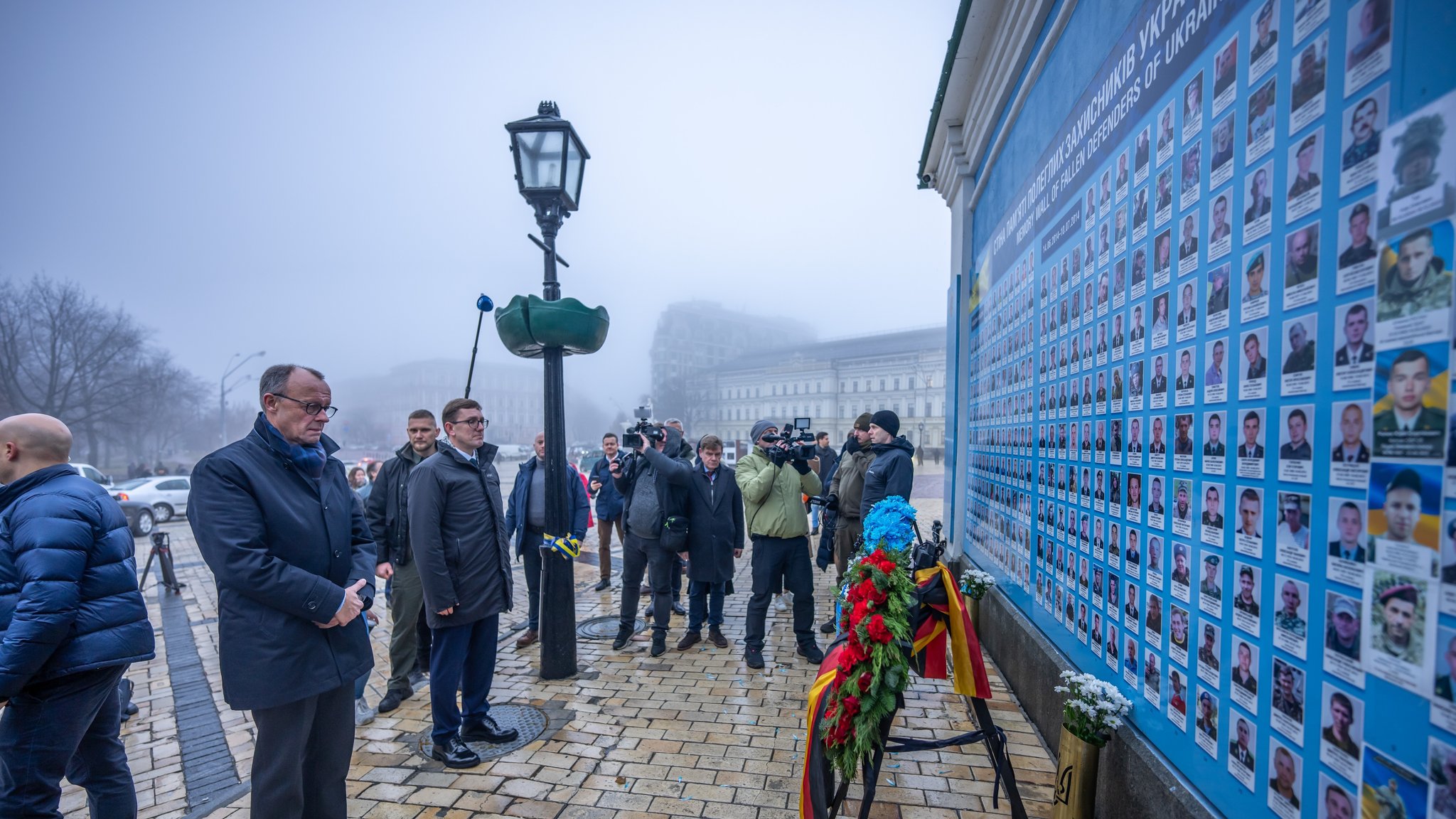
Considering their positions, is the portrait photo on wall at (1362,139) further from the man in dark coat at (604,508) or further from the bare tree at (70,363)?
the bare tree at (70,363)

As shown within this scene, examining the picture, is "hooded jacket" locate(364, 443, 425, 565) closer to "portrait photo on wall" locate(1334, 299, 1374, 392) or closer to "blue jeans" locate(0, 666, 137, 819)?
"blue jeans" locate(0, 666, 137, 819)

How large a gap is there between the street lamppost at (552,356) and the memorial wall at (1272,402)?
136 inches

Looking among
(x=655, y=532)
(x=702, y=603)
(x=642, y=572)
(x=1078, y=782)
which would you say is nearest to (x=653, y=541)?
(x=655, y=532)

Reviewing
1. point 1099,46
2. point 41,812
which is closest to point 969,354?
point 1099,46

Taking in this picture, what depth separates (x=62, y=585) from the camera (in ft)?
8.04

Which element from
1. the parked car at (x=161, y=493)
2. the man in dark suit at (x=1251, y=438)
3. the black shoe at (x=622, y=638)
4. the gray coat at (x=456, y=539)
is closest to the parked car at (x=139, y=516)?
the parked car at (x=161, y=493)

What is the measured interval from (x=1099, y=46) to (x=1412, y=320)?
255 centimetres

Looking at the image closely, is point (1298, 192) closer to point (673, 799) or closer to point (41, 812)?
point (673, 799)

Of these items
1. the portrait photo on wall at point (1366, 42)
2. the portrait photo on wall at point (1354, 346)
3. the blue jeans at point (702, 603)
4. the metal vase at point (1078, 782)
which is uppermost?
the portrait photo on wall at point (1366, 42)

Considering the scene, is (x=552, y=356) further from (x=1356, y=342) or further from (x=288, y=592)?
(x=1356, y=342)

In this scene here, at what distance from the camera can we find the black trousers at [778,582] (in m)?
5.22

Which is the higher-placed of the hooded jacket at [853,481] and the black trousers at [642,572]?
the hooded jacket at [853,481]

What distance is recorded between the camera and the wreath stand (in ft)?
8.46

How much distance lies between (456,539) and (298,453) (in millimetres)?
1217
